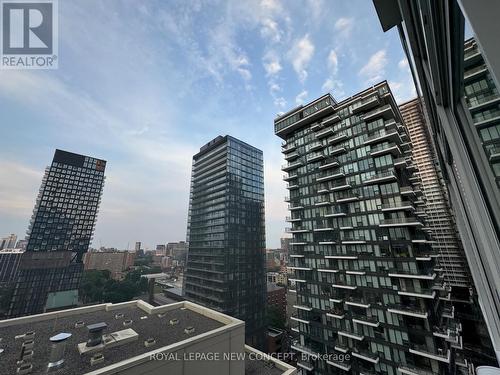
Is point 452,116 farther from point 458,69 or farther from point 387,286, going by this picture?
point 387,286

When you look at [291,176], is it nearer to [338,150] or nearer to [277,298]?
[338,150]

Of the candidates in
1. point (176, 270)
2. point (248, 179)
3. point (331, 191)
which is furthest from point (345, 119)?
point (176, 270)

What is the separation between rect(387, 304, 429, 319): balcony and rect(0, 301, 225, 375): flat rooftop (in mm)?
19354

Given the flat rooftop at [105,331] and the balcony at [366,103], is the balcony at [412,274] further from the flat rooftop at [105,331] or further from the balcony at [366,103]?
the balcony at [366,103]

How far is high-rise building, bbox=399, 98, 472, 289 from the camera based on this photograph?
166 feet

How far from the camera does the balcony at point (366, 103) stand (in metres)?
28.9

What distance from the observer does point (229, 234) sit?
47.7 metres

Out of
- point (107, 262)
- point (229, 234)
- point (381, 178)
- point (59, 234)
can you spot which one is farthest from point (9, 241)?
point (381, 178)

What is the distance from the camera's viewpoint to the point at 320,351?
92.3 ft

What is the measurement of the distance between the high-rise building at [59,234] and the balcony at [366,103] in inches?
3203

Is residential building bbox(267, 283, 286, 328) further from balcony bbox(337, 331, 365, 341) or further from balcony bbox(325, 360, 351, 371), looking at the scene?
balcony bbox(337, 331, 365, 341)

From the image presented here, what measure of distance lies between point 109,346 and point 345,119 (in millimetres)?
36316

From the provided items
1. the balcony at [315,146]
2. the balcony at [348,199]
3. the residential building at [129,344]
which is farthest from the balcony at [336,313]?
the balcony at [315,146]

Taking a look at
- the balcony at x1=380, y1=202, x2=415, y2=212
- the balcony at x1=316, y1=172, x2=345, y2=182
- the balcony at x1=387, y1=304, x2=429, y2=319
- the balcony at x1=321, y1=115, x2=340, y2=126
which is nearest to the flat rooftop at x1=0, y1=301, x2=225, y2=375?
the balcony at x1=387, y1=304, x2=429, y2=319
